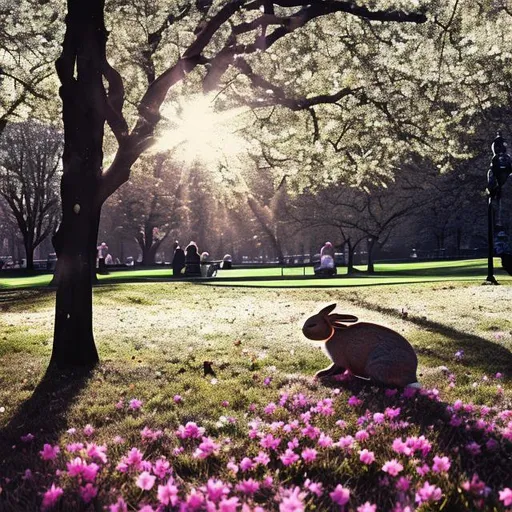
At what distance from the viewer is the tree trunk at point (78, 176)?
790cm

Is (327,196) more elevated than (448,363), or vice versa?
(327,196)

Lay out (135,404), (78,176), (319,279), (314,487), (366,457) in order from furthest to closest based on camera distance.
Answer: (319,279)
(78,176)
(135,404)
(366,457)
(314,487)

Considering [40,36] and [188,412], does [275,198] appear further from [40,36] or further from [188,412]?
[188,412]

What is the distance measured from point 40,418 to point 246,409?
81.2 inches

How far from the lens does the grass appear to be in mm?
3602

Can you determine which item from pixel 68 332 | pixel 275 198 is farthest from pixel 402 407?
pixel 275 198

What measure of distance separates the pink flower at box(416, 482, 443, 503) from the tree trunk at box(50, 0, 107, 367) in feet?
19.4

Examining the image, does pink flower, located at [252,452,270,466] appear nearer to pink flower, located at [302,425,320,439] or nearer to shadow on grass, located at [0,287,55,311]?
pink flower, located at [302,425,320,439]

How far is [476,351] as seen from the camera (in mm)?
8984

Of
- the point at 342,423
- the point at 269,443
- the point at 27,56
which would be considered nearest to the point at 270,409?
the point at 342,423

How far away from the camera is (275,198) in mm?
53781

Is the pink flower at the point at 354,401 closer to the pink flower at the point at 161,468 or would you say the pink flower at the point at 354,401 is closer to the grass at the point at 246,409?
the grass at the point at 246,409

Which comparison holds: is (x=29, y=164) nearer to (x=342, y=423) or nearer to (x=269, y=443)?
(x=342, y=423)

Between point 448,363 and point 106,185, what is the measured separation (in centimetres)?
613
